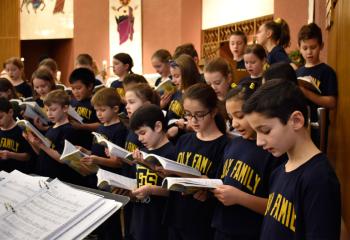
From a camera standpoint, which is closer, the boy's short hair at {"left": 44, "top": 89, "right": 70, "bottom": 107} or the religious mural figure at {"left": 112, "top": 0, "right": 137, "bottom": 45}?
the boy's short hair at {"left": 44, "top": 89, "right": 70, "bottom": 107}

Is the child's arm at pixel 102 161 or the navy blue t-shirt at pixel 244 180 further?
the child's arm at pixel 102 161

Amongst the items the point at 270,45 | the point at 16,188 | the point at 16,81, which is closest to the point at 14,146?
the point at 16,81

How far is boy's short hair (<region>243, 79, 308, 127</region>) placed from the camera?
170cm

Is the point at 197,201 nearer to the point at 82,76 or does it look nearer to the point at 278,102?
the point at 278,102

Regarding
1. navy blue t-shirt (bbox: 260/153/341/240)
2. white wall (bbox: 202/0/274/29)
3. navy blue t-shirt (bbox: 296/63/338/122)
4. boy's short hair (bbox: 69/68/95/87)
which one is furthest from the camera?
white wall (bbox: 202/0/274/29)

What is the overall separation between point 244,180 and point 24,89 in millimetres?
4105

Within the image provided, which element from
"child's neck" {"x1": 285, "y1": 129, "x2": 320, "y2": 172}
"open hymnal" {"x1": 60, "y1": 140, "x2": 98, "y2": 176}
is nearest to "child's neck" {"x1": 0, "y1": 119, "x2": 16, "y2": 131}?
"open hymnal" {"x1": 60, "y1": 140, "x2": 98, "y2": 176}

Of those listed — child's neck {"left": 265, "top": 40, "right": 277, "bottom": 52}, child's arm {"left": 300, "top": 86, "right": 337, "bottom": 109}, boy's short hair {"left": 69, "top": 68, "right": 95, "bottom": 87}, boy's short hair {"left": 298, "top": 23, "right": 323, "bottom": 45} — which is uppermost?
boy's short hair {"left": 298, "top": 23, "right": 323, "bottom": 45}

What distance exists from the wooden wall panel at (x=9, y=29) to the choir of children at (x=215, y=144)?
7.22 metres

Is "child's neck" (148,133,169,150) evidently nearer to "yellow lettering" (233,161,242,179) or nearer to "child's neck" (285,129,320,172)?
"yellow lettering" (233,161,242,179)

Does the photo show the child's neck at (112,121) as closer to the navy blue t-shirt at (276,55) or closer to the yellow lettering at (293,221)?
the navy blue t-shirt at (276,55)

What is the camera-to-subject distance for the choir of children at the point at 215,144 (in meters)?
1.70

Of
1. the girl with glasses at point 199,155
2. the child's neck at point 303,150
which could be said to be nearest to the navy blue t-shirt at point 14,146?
the girl with glasses at point 199,155

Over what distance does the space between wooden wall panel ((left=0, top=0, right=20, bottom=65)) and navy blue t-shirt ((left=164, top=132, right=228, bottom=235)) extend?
10.0 meters
